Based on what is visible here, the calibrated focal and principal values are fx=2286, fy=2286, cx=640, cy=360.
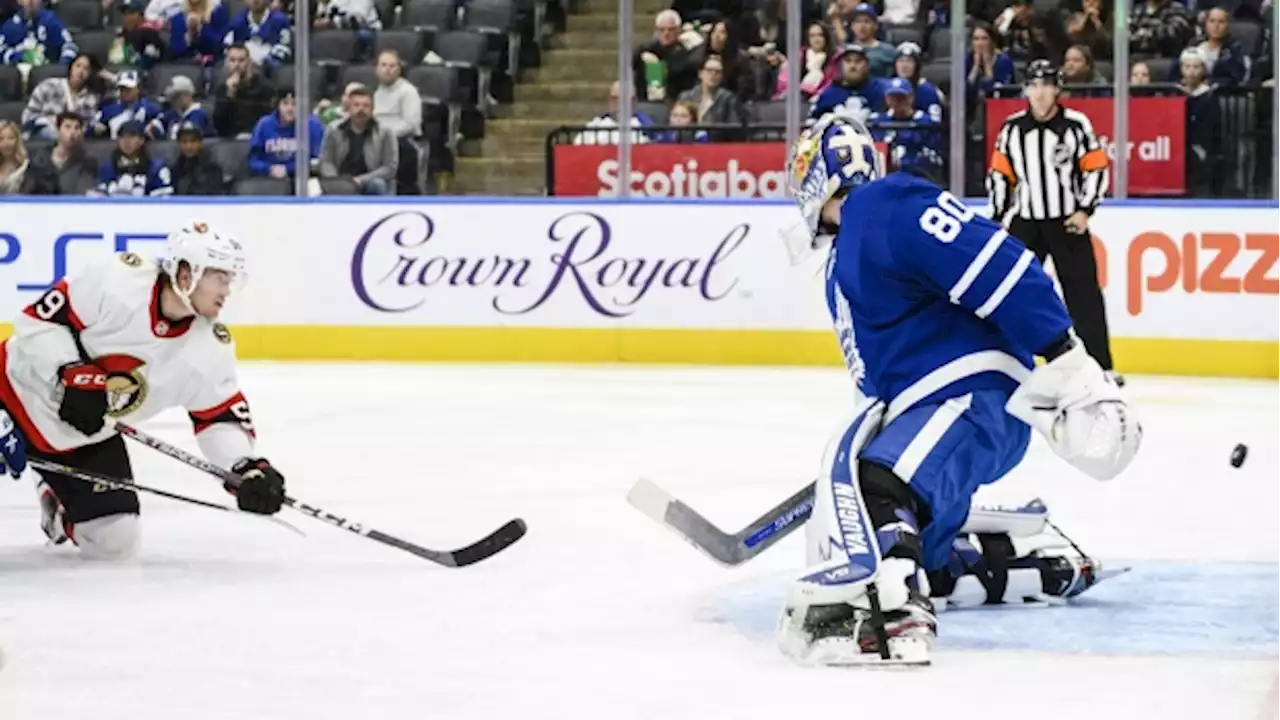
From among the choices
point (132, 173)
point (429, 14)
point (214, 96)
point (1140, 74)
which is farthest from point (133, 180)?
point (1140, 74)

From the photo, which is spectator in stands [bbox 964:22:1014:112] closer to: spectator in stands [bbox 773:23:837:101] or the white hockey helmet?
spectator in stands [bbox 773:23:837:101]

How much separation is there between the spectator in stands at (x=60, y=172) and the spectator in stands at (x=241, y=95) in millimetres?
641

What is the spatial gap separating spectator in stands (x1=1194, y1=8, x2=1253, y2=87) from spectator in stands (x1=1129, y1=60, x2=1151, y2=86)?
0.22 meters

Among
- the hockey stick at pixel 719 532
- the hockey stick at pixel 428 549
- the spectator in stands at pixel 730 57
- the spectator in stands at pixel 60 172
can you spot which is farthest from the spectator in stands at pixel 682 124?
the hockey stick at pixel 719 532

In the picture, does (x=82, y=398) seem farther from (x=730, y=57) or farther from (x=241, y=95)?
(x=241, y=95)

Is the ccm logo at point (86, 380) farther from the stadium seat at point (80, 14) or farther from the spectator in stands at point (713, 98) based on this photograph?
the stadium seat at point (80, 14)

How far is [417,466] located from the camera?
21.3 ft

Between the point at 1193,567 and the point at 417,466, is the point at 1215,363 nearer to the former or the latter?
the point at 417,466

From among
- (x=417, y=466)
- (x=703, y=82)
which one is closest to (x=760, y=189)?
(x=703, y=82)

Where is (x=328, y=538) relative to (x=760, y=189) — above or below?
below

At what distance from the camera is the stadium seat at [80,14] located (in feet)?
33.3

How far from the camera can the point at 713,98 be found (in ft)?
31.4

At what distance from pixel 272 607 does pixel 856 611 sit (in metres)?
1.23

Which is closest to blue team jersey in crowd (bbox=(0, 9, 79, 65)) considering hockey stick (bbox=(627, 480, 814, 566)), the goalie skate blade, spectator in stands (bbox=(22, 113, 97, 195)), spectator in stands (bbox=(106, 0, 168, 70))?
spectator in stands (bbox=(106, 0, 168, 70))
